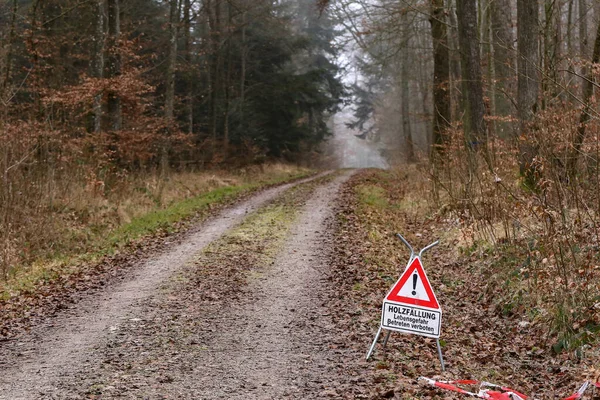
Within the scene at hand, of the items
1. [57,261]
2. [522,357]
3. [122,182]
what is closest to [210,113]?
[122,182]

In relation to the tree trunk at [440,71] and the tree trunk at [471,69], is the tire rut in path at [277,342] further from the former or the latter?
the tree trunk at [440,71]

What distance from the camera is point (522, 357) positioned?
7609mm

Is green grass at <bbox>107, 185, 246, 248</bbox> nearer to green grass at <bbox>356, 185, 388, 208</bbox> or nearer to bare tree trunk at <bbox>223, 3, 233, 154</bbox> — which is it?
green grass at <bbox>356, 185, 388, 208</bbox>

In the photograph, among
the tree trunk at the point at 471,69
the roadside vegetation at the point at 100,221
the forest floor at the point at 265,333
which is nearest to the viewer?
the forest floor at the point at 265,333

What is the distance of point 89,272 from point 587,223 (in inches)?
328

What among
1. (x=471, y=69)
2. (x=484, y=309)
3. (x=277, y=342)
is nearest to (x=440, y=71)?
(x=471, y=69)

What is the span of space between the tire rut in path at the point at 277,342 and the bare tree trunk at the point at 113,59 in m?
10.1

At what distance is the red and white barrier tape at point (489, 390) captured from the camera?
5812mm

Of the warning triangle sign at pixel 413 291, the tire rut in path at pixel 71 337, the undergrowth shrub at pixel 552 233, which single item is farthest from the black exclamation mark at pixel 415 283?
the tire rut in path at pixel 71 337

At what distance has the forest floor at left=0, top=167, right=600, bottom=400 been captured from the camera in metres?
6.50

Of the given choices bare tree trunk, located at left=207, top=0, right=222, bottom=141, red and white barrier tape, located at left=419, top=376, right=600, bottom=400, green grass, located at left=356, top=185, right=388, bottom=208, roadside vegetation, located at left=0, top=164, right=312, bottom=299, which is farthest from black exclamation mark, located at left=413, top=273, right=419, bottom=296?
bare tree trunk, located at left=207, top=0, right=222, bottom=141

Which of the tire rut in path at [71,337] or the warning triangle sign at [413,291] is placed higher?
the warning triangle sign at [413,291]

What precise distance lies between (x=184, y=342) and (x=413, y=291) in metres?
2.75

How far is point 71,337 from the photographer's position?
26.6ft
